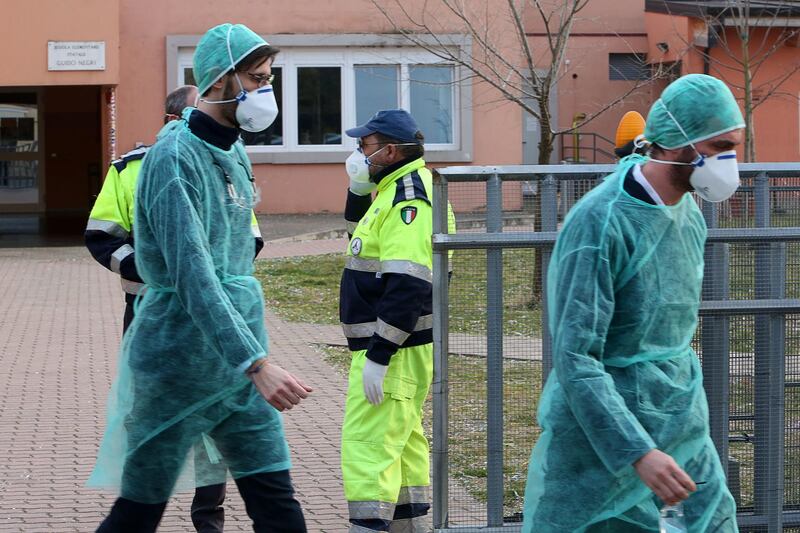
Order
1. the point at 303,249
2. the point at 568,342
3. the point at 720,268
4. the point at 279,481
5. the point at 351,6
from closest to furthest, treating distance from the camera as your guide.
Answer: the point at 568,342
the point at 279,481
the point at 720,268
the point at 303,249
the point at 351,6

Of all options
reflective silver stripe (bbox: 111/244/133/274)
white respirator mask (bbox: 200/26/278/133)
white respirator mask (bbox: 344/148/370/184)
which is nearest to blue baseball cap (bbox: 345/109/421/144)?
white respirator mask (bbox: 344/148/370/184)

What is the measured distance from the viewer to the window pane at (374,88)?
24.8m

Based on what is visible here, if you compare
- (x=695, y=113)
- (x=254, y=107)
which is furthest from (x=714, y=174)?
(x=254, y=107)

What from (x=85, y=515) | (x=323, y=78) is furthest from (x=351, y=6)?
(x=85, y=515)

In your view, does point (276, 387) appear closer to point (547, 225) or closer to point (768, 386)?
point (547, 225)

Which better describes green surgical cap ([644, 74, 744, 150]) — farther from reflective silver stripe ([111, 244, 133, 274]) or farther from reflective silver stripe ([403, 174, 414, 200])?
reflective silver stripe ([111, 244, 133, 274])

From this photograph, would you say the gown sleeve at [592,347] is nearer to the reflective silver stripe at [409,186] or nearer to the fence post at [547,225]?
the fence post at [547,225]

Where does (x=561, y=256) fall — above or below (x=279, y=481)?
above

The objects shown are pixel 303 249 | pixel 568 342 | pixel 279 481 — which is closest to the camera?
pixel 568 342

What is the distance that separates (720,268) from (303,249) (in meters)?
14.6

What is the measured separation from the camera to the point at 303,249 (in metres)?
19.5

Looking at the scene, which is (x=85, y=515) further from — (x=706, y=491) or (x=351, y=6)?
(x=351, y=6)

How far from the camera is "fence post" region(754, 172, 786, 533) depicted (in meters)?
5.08

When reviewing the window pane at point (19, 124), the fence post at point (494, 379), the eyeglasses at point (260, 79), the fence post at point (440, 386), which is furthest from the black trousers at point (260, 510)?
the window pane at point (19, 124)
